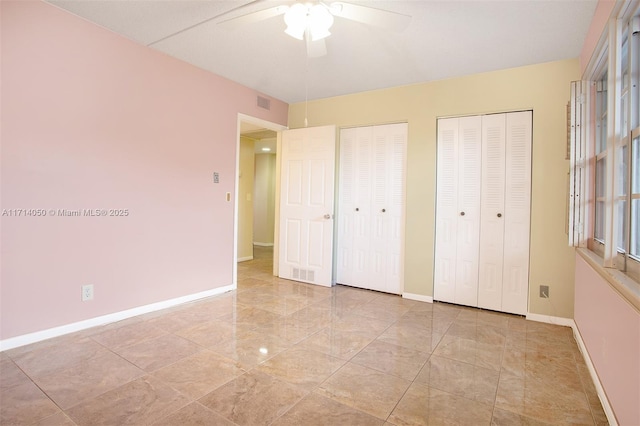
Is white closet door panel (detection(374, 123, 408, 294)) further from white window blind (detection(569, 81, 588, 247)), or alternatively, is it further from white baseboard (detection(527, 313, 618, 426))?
white window blind (detection(569, 81, 588, 247))

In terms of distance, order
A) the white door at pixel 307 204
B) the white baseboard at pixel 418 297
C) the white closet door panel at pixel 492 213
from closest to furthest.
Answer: the white closet door panel at pixel 492 213 → the white baseboard at pixel 418 297 → the white door at pixel 307 204

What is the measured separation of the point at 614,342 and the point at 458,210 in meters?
2.02

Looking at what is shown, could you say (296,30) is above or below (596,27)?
below

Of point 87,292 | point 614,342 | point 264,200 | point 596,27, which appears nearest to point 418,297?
point 614,342

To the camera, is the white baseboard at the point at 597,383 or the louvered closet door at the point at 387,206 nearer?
the white baseboard at the point at 597,383

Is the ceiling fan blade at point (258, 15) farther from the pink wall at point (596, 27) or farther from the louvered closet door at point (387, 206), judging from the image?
the louvered closet door at point (387, 206)

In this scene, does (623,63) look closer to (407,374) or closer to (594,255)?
(594,255)

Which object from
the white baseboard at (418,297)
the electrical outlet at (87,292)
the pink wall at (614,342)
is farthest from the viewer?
the white baseboard at (418,297)

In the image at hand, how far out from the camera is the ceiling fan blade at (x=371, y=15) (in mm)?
1885

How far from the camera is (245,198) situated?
6.15 meters

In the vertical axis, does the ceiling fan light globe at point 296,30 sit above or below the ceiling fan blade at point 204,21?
below

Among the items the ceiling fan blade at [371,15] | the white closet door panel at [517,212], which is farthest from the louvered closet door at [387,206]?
the ceiling fan blade at [371,15]

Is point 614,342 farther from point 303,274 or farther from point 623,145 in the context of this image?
point 303,274

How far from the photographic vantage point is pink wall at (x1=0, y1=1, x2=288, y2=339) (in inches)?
90.7
